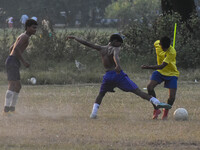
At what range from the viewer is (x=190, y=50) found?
19281mm

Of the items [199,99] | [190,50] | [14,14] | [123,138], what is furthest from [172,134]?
[14,14]

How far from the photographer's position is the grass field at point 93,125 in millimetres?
7468

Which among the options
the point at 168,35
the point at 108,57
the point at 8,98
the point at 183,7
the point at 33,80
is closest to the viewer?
the point at 108,57

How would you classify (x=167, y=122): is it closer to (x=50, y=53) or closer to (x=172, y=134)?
(x=172, y=134)

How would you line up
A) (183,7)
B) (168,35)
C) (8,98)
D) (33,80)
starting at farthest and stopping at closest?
(183,7) → (168,35) → (33,80) → (8,98)

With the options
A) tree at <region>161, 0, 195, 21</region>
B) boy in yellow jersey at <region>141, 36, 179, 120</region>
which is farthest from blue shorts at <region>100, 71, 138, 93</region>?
tree at <region>161, 0, 195, 21</region>

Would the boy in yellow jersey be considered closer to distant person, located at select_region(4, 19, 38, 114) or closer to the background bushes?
distant person, located at select_region(4, 19, 38, 114)

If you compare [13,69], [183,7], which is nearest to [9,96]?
[13,69]

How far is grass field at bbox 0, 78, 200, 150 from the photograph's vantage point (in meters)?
7.47

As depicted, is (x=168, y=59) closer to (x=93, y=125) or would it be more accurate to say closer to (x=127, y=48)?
(x=93, y=125)

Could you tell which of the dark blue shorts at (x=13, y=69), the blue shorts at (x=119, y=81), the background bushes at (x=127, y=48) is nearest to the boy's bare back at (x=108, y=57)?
the blue shorts at (x=119, y=81)

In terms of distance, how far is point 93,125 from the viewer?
8.98m

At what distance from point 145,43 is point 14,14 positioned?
5305 cm

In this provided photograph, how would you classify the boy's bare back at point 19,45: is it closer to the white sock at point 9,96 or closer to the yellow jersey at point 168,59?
the white sock at point 9,96
